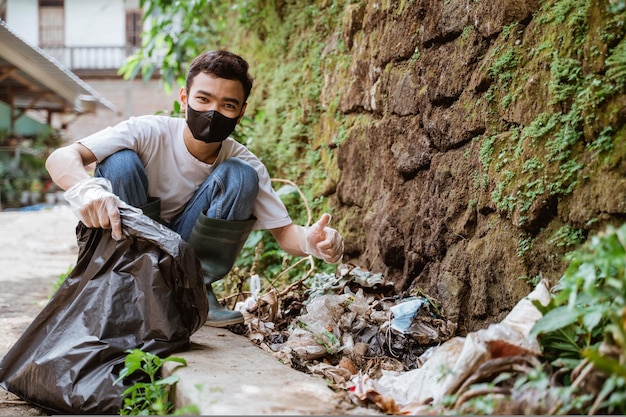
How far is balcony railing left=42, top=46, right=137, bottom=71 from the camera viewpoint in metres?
21.1

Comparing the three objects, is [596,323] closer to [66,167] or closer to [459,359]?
[459,359]

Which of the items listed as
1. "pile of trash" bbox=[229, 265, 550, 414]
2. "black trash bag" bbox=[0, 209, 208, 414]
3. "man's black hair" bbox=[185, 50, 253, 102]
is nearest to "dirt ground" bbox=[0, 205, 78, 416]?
"black trash bag" bbox=[0, 209, 208, 414]

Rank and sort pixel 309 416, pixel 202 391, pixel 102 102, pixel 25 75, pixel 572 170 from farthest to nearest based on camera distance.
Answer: pixel 102 102, pixel 25 75, pixel 572 170, pixel 202 391, pixel 309 416

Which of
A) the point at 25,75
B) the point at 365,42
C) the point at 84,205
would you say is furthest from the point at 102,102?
the point at 84,205

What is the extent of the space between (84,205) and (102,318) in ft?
1.39

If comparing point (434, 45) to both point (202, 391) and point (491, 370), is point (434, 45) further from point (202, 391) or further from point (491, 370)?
point (202, 391)

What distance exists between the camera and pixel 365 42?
3.72 m

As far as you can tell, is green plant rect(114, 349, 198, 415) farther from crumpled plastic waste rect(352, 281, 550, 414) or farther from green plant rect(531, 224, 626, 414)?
green plant rect(531, 224, 626, 414)

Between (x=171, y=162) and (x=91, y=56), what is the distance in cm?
2046

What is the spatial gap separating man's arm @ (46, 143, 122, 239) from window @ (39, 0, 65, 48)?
20.8 meters

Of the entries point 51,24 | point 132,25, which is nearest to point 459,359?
point 132,25

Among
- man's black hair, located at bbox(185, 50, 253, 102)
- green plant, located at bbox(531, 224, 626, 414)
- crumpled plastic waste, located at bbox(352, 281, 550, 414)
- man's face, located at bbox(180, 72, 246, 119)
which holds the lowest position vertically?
crumpled plastic waste, located at bbox(352, 281, 550, 414)

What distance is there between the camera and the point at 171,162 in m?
2.97

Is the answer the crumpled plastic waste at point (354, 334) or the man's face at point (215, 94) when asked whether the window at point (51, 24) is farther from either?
the crumpled plastic waste at point (354, 334)
